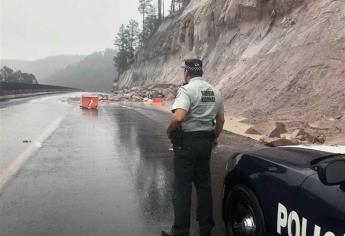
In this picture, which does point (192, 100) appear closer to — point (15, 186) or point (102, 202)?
point (102, 202)

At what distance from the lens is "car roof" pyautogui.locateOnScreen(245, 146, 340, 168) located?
3.74m

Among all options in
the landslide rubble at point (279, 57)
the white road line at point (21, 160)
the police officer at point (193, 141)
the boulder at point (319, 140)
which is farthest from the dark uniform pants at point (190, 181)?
the landslide rubble at point (279, 57)

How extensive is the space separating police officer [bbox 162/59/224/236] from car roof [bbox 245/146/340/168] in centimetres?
66

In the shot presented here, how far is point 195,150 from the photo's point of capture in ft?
16.1

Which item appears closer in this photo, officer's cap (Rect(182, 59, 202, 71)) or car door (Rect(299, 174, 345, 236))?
car door (Rect(299, 174, 345, 236))

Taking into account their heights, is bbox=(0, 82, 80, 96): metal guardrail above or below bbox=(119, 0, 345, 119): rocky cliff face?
below

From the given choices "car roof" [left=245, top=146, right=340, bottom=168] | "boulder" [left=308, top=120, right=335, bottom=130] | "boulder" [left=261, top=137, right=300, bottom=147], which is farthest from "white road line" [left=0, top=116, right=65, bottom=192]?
"boulder" [left=308, top=120, right=335, bottom=130]

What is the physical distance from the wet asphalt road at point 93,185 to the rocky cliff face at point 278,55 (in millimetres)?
6492

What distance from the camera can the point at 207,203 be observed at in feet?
16.9

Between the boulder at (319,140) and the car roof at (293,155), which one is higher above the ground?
the car roof at (293,155)

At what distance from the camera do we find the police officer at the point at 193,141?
4.91 meters

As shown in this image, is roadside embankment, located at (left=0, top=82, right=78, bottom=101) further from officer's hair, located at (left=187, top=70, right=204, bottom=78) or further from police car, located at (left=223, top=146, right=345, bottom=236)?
police car, located at (left=223, top=146, right=345, bottom=236)

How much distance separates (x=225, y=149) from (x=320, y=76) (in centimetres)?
978

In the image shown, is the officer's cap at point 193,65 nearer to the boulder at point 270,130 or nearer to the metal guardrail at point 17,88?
the boulder at point 270,130
